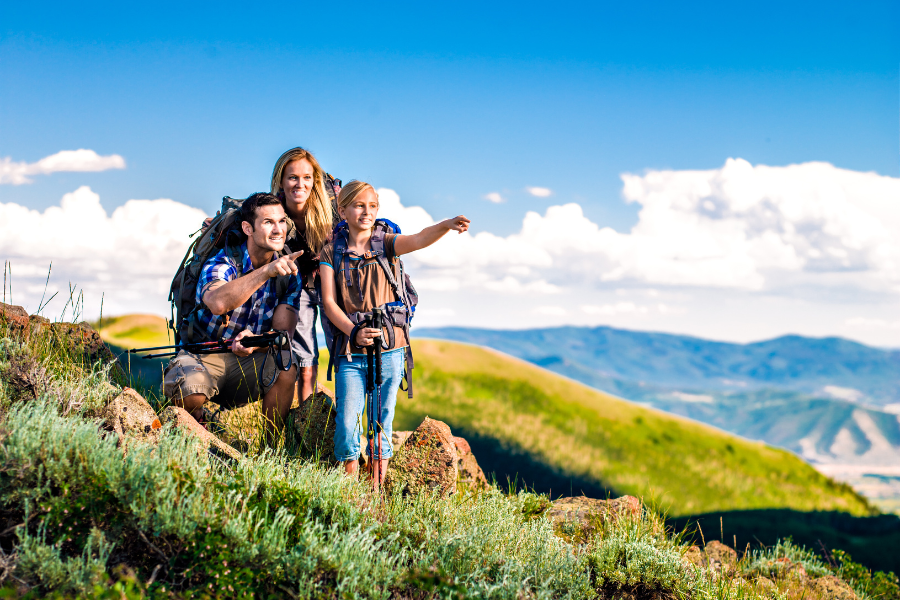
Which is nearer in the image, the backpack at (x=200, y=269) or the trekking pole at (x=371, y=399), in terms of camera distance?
the trekking pole at (x=371, y=399)

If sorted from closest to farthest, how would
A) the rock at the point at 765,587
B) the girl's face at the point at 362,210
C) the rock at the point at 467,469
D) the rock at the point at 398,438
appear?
1. the girl's face at the point at 362,210
2. the rock at the point at 765,587
3. the rock at the point at 467,469
4. the rock at the point at 398,438

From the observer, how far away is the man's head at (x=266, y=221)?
17.1 ft

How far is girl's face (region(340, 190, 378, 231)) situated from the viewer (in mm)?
5180

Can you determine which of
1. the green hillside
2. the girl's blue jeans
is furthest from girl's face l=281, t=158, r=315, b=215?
the green hillside

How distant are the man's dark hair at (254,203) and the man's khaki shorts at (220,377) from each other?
4.02 ft

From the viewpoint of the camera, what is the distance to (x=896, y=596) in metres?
7.99

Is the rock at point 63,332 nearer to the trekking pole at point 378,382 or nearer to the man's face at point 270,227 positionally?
the man's face at point 270,227

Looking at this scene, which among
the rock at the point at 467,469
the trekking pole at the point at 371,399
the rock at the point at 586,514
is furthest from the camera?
the rock at the point at 467,469

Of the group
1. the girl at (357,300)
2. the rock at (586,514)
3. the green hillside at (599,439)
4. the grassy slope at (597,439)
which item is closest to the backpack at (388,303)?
the girl at (357,300)

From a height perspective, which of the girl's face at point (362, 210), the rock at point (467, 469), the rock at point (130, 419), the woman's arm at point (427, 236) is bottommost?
the rock at point (467, 469)

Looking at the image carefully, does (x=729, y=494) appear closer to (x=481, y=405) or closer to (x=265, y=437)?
(x=481, y=405)

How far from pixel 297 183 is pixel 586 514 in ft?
14.2

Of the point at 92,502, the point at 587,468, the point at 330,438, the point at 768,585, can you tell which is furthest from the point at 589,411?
the point at 92,502

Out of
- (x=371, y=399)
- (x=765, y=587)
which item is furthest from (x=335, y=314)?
(x=765, y=587)
